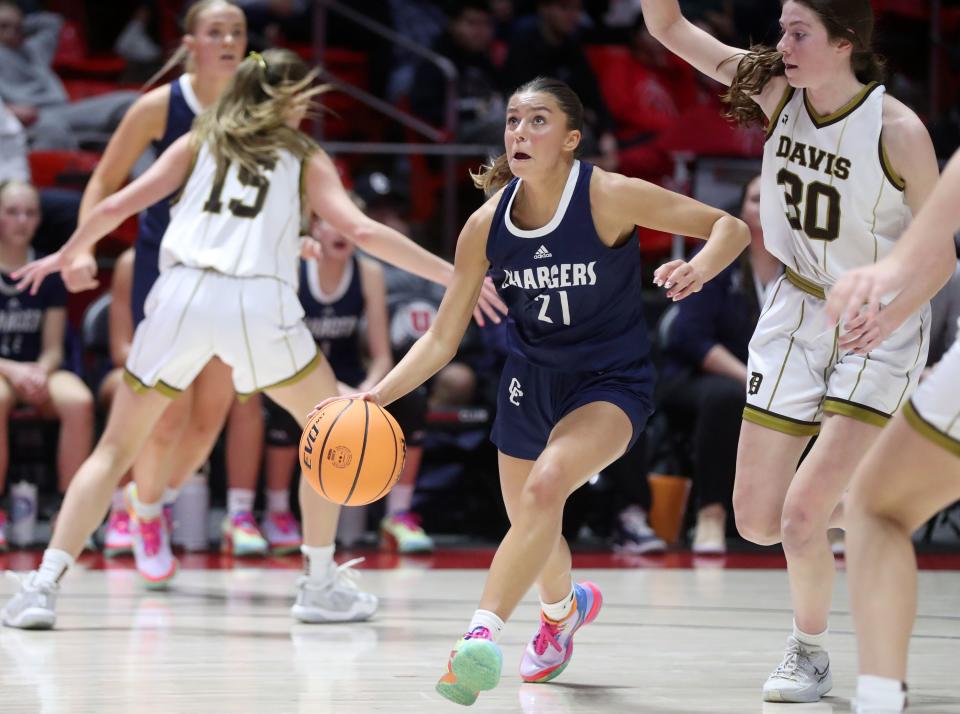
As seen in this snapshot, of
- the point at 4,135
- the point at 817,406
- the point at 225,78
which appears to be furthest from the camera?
the point at 4,135

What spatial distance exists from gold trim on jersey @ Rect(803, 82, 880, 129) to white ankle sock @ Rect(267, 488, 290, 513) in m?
3.91

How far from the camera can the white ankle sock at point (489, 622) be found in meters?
3.46

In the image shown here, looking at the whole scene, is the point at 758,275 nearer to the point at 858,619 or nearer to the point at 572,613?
the point at 572,613

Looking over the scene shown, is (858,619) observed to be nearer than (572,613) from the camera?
Yes

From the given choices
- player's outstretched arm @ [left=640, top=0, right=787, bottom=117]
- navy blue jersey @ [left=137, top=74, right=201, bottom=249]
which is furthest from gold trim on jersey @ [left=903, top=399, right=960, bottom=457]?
navy blue jersey @ [left=137, top=74, right=201, bottom=249]

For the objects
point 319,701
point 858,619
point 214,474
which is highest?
point 858,619

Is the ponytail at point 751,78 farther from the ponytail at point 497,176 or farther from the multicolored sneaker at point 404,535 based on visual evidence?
the multicolored sneaker at point 404,535

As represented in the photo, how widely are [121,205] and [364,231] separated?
0.86 meters

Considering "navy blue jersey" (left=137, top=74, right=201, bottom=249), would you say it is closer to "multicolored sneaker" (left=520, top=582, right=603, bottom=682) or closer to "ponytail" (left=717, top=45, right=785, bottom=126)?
"ponytail" (left=717, top=45, right=785, bottom=126)

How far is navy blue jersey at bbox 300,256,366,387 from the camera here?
7.15 metres

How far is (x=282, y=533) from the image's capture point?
702 centimetres

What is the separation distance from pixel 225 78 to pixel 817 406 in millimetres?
2838

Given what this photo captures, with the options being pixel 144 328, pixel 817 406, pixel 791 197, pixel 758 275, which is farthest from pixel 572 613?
pixel 758 275

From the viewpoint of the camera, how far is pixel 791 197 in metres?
3.86
